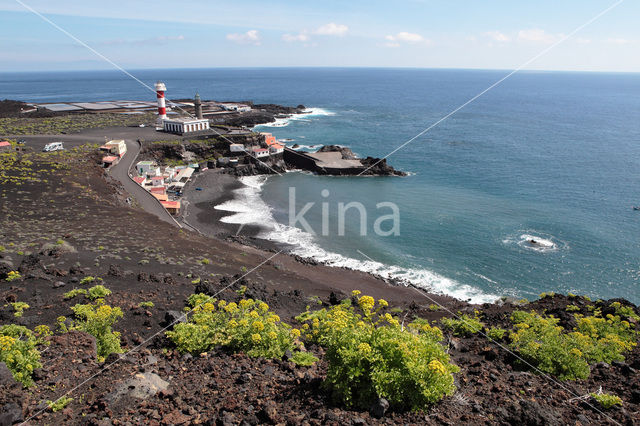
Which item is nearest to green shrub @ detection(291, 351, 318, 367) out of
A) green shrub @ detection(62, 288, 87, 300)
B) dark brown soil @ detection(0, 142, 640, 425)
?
dark brown soil @ detection(0, 142, 640, 425)

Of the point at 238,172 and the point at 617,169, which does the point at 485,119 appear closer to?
the point at 617,169

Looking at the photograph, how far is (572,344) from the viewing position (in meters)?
11.8

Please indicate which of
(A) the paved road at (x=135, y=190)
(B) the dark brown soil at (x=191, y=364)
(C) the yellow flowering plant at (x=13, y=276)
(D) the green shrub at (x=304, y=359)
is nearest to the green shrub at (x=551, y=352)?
(B) the dark brown soil at (x=191, y=364)

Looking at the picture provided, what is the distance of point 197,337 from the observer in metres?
11.2

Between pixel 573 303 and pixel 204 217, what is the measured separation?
3347 centimetres

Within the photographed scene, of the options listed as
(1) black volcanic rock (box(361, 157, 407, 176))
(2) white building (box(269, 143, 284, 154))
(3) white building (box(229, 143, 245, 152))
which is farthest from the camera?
(2) white building (box(269, 143, 284, 154))

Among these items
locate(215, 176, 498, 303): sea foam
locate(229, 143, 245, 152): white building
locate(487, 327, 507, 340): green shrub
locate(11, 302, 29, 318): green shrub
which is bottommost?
locate(215, 176, 498, 303): sea foam

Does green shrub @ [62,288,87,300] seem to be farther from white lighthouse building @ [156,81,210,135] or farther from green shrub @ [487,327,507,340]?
white lighthouse building @ [156,81,210,135]

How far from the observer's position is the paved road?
119ft

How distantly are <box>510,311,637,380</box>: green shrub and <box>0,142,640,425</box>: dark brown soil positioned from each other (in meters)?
0.48

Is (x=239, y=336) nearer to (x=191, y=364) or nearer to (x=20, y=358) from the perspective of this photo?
(x=191, y=364)

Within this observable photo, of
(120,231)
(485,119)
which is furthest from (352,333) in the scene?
(485,119)

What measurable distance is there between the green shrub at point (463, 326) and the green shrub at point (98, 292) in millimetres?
14060

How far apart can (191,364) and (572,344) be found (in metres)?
11.4
